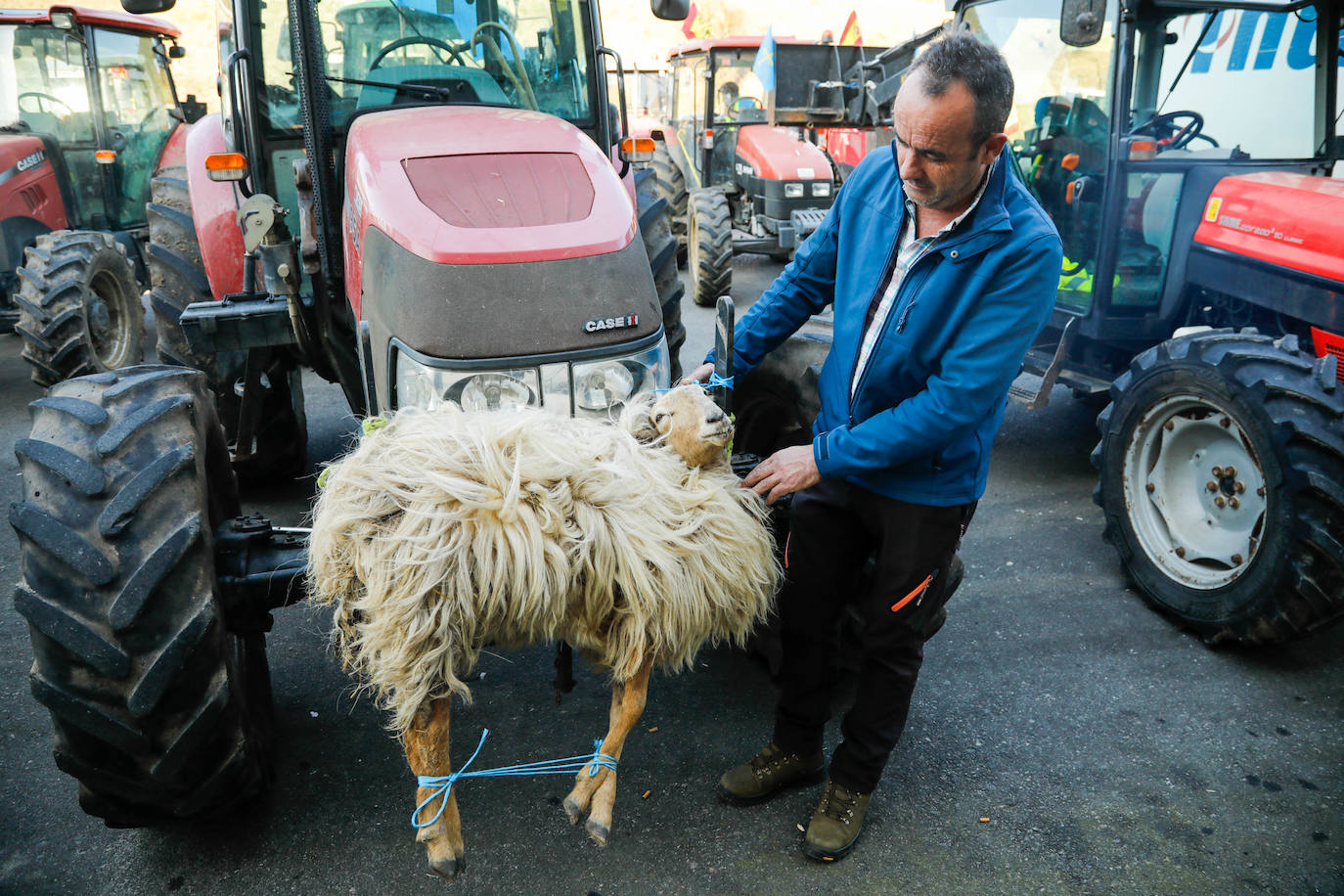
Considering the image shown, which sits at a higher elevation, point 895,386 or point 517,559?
point 895,386

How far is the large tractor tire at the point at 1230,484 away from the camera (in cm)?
292

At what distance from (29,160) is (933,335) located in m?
7.11

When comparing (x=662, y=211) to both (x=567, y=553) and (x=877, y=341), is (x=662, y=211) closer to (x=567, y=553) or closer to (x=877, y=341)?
(x=877, y=341)

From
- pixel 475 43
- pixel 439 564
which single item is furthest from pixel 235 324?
pixel 439 564

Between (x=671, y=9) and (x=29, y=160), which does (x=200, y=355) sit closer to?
(x=671, y=9)

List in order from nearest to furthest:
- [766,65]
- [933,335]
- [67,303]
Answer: [933,335]
[67,303]
[766,65]

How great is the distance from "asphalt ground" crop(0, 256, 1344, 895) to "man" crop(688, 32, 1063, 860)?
23cm

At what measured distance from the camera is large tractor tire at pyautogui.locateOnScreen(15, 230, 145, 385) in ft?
18.5

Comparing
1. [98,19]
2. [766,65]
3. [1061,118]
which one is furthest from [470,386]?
[766,65]

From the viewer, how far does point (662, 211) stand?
3982mm

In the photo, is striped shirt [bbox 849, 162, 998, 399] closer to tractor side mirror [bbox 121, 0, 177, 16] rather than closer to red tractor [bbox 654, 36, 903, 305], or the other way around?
tractor side mirror [bbox 121, 0, 177, 16]

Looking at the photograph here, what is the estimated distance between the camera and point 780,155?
9.62 meters

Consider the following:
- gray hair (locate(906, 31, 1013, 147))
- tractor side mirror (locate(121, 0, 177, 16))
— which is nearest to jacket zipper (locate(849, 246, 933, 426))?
gray hair (locate(906, 31, 1013, 147))

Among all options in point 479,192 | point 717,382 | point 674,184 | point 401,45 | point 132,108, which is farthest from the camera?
point 674,184
